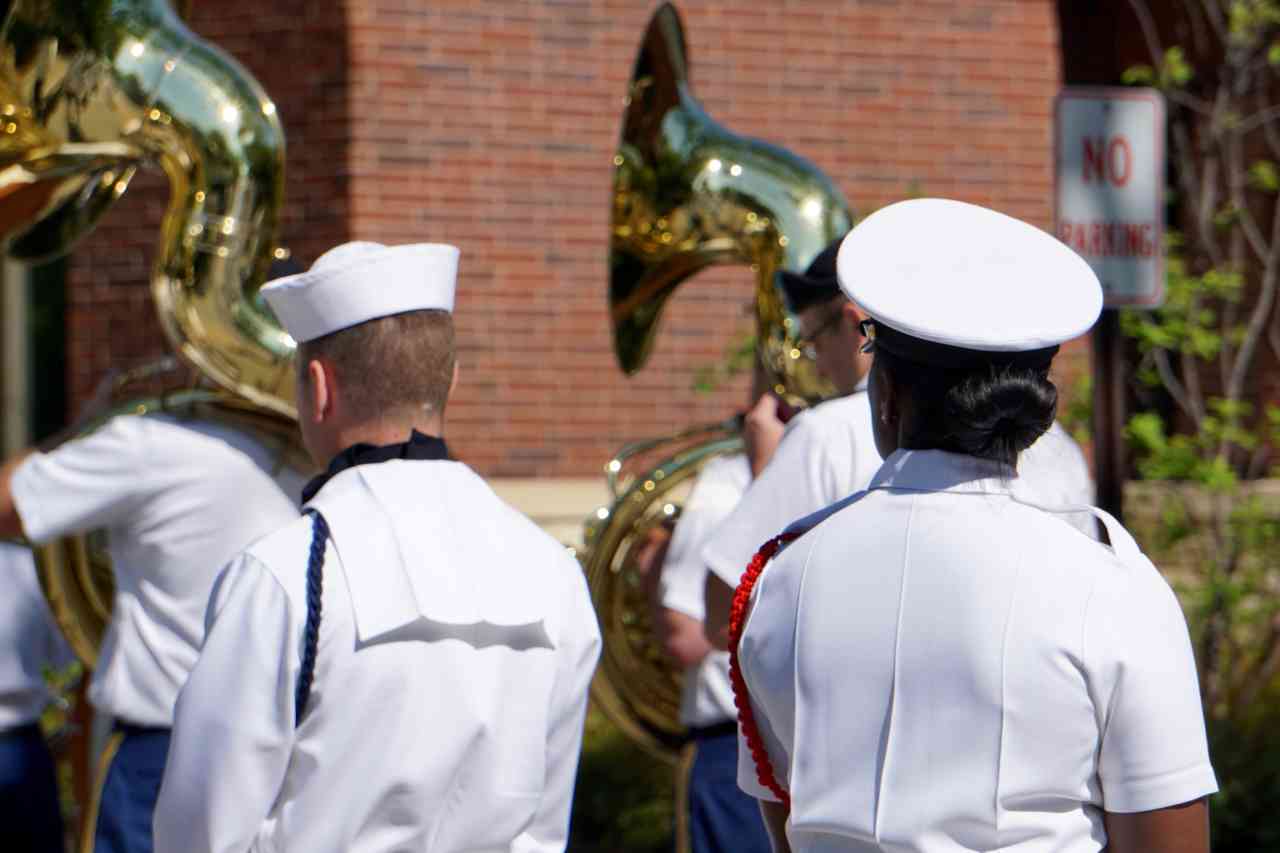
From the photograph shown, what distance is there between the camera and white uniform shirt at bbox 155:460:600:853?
2135mm

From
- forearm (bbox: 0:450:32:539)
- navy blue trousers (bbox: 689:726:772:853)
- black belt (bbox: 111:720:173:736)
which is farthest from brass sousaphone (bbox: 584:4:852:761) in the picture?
forearm (bbox: 0:450:32:539)

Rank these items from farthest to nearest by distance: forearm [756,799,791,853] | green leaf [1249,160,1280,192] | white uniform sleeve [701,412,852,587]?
green leaf [1249,160,1280,192] < white uniform sleeve [701,412,852,587] < forearm [756,799,791,853]

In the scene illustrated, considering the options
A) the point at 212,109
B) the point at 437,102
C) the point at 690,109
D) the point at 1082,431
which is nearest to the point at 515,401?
the point at 437,102

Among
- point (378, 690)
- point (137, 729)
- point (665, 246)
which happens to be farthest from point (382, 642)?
point (665, 246)

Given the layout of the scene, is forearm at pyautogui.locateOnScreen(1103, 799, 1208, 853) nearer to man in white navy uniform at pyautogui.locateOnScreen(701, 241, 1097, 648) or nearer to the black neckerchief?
the black neckerchief

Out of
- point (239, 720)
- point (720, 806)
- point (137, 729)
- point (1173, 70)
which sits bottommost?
point (720, 806)

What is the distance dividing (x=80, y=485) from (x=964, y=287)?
220 cm

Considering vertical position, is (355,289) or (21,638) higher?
(355,289)

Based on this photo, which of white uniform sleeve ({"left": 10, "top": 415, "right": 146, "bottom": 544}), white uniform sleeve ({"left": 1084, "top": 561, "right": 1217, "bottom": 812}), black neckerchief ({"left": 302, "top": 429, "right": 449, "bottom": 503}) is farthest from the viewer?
white uniform sleeve ({"left": 10, "top": 415, "right": 146, "bottom": 544})

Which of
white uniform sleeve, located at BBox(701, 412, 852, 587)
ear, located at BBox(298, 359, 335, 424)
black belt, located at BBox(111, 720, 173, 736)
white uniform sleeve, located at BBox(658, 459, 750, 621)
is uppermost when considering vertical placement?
ear, located at BBox(298, 359, 335, 424)

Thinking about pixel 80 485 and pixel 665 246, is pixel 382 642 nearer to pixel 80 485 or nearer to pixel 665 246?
pixel 80 485

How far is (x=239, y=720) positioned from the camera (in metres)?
2.12

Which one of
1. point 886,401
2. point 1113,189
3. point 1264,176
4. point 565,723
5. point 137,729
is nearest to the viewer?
point 886,401

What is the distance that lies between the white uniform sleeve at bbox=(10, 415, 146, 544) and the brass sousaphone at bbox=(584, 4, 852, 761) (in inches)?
42.7
